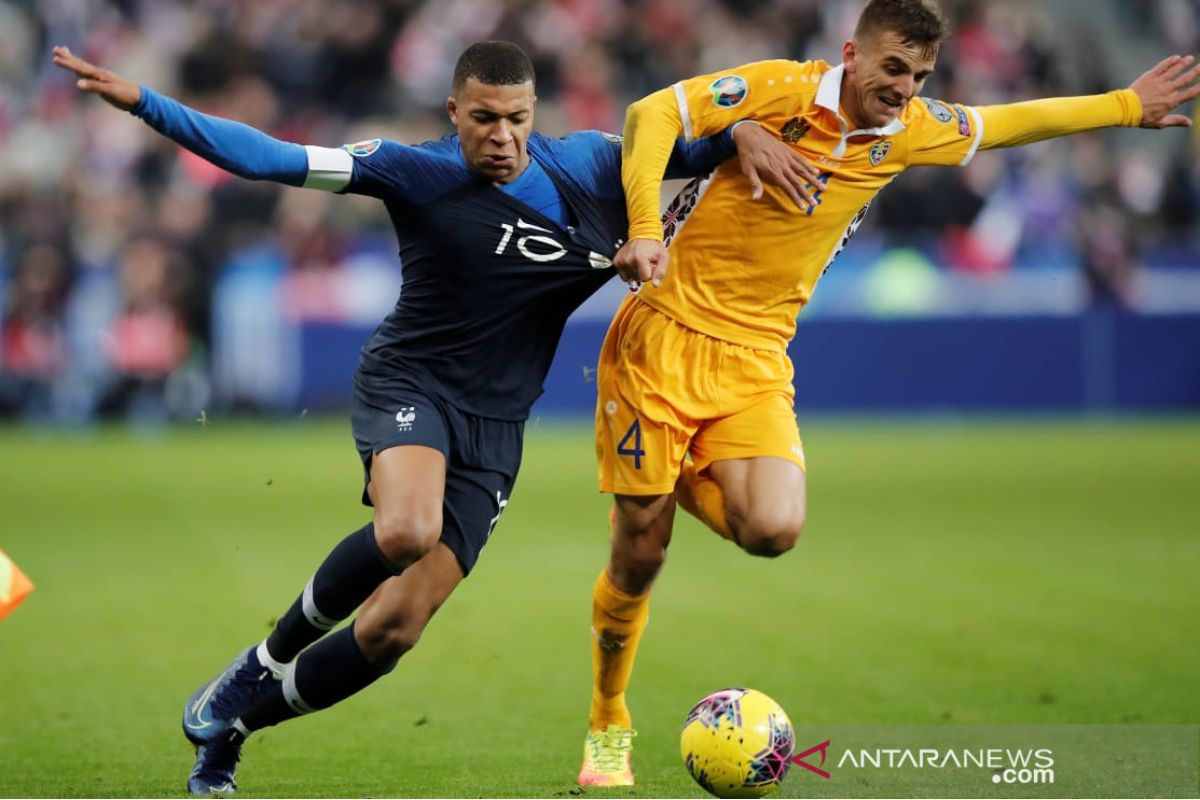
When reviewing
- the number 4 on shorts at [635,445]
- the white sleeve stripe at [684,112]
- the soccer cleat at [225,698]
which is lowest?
the soccer cleat at [225,698]

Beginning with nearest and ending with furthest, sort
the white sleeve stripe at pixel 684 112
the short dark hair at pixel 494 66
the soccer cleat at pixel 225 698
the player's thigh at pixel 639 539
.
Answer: the short dark hair at pixel 494 66
the soccer cleat at pixel 225 698
the white sleeve stripe at pixel 684 112
the player's thigh at pixel 639 539

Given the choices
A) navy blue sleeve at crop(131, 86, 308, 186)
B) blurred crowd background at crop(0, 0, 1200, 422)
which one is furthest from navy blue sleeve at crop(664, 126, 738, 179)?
blurred crowd background at crop(0, 0, 1200, 422)

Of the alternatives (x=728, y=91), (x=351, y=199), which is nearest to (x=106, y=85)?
(x=728, y=91)

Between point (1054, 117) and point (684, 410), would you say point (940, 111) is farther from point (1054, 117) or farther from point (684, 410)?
point (684, 410)

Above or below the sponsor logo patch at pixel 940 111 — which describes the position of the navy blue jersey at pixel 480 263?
below

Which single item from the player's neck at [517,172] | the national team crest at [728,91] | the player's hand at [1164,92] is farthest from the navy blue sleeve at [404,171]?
the player's hand at [1164,92]

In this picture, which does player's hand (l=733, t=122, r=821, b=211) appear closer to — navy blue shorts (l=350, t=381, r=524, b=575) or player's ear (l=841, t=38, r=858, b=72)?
player's ear (l=841, t=38, r=858, b=72)

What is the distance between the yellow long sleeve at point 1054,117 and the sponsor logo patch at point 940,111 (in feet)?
0.34

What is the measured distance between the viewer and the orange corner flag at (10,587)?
511cm

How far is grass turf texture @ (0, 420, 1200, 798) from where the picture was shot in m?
6.17

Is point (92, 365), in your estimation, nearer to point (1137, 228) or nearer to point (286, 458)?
point (286, 458)

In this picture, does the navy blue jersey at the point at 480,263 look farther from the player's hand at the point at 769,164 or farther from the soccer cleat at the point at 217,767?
the soccer cleat at the point at 217,767

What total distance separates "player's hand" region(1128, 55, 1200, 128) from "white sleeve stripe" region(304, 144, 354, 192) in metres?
2.72

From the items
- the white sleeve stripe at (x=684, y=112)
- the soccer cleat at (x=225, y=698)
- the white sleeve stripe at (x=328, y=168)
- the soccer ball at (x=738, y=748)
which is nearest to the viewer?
→ the soccer ball at (x=738, y=748)
